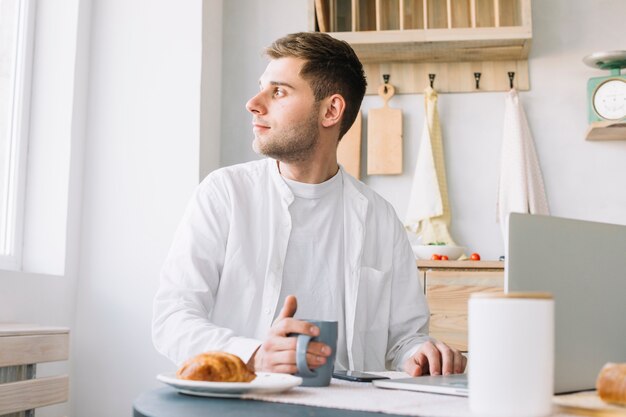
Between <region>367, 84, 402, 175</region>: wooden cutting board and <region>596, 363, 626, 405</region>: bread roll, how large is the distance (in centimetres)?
242

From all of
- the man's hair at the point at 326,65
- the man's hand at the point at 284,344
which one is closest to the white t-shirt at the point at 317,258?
the man's hair at the point at 326,65

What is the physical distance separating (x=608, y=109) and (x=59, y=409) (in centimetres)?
239

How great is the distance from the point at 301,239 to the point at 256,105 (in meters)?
0.34

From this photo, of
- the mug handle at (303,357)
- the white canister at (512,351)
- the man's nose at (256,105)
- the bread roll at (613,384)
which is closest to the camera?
the white canister at (512,351)

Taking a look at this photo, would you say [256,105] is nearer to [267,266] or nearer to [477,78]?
[267,266]

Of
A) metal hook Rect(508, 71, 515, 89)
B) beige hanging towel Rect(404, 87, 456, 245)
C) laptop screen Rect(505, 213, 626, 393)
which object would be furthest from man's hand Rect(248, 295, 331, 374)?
metal hook Rect(508, 71, 515, 89)

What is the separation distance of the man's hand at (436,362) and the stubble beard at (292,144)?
0.68 metres

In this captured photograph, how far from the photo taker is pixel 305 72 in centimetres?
188

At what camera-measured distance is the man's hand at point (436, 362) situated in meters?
1.27

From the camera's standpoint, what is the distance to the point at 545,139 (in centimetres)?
319

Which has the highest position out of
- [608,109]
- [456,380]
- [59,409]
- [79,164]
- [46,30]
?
[46,30]

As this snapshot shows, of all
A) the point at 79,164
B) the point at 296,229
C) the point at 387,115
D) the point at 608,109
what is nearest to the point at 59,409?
the point at 79,164

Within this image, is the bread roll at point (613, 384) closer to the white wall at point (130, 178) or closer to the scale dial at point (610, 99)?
the white wall at point (130, 178)

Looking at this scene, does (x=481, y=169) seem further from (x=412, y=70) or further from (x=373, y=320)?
(x=373, y=320)
